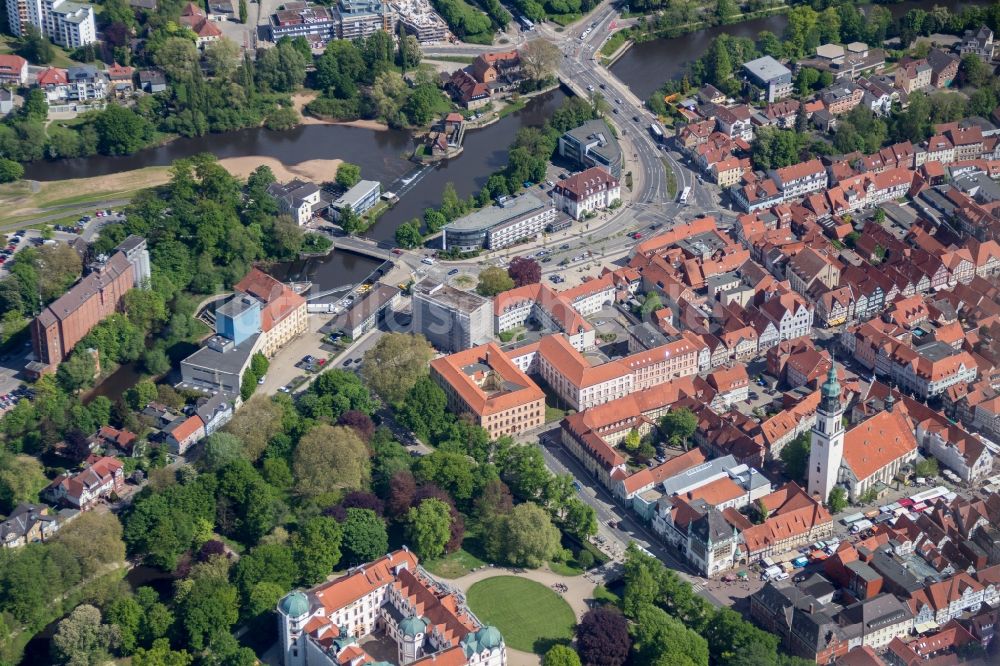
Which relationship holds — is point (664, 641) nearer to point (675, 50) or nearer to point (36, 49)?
point (675, 50)

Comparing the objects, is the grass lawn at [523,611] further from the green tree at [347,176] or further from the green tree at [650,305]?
the green tree at [347,176]

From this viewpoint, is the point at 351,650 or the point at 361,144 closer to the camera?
the point at 351,650

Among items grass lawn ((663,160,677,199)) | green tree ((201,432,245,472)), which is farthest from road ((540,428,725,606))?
grass lawn ((663,160,677,199))

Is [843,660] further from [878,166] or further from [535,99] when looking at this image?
[535,99]

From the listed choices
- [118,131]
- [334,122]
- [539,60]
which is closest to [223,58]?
Answer: [334,122]

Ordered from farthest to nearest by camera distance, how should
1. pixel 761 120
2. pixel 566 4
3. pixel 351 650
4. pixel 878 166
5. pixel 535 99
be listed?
pixel 566 4 < pixel 535 99 < pixel 761 120 < pixel 878 166 < pixel 351 650

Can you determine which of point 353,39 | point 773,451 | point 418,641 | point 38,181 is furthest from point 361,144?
point 418,641

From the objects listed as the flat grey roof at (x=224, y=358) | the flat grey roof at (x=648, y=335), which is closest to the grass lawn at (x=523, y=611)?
the flat grey roof at (x=648, y=335)
